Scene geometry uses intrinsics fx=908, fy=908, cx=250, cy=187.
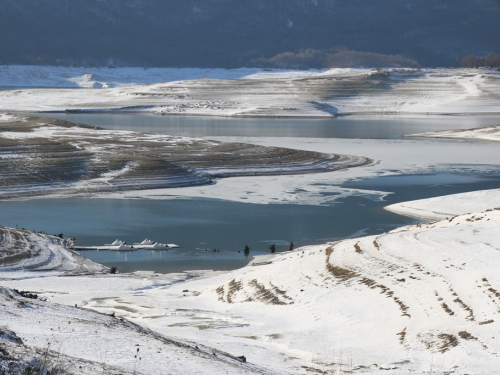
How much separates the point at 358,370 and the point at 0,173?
1185 inches

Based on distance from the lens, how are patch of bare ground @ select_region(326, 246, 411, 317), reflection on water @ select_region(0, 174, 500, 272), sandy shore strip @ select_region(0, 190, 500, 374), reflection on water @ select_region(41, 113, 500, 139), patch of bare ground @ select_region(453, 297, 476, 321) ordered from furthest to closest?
reflection on water @ select_region(41, 113, 500, 139) → reflection on water @ select_region(0, 174, 500, 272) → patch of bare ground @ select_region(326, 246, 411, 317) → patch of bare ground @ select_region(453, 297, 476, 321) → sandy shore strip @ select_region(0, 190, 500, 374)

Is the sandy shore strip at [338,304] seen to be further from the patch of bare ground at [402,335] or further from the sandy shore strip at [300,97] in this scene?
the sandy shore strip at [300,97]

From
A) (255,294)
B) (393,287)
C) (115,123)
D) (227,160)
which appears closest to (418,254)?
(393,287)

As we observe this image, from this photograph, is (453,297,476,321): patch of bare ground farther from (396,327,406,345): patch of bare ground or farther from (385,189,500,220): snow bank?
(385,189,500,220): snow bank

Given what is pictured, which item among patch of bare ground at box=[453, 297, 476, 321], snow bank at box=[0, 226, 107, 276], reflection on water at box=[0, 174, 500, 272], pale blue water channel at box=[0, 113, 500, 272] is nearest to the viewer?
patch of bare ground at box=[453, 297, 476, 321]

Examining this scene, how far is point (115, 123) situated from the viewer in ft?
255

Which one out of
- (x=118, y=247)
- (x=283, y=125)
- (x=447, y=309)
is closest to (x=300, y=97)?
(x=283, y=125)

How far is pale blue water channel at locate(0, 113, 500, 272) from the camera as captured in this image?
24.9 metres

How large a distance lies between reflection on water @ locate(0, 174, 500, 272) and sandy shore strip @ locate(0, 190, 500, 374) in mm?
3784

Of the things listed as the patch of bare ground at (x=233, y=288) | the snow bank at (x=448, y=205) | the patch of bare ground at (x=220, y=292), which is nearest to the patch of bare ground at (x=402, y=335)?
the patch of bare ground at (x=233, y=288)

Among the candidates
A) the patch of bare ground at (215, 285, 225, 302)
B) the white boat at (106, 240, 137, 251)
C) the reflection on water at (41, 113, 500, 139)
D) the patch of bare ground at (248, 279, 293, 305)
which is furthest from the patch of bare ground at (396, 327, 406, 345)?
the reflection on water at (41, 113, 500, 139)

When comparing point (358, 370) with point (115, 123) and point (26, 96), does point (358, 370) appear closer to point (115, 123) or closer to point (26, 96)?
point (115, 123)

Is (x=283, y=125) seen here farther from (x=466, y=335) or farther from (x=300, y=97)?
(x=466, y=335)

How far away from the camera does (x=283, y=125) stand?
259ft
